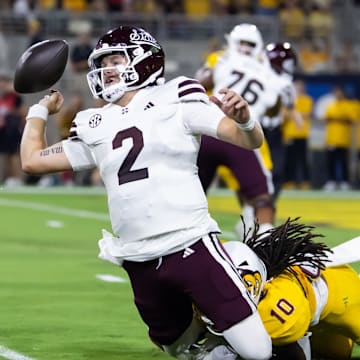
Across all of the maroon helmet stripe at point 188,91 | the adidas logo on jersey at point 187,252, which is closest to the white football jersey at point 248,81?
the maroon helmet stripe at point 188,91

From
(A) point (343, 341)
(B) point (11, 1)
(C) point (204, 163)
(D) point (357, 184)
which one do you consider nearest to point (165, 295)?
(A) point (343, 341)

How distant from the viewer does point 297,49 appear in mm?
21375

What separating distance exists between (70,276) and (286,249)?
3457 millimetres

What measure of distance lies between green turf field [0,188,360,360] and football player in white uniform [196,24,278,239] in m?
1.10

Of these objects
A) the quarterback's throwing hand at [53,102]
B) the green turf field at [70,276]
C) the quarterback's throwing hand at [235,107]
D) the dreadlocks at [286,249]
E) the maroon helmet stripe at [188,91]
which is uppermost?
the quarterback's throwing hand at [235,107]

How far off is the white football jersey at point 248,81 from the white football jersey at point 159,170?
488cm

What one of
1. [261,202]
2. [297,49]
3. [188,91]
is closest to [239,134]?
[188,91]

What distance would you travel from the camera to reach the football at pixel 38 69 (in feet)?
18.4

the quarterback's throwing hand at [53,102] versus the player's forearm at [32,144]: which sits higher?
the quarterback's throwing hand at [53,102]

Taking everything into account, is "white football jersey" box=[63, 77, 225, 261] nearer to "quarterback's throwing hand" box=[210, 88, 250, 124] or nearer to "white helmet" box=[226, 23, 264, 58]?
"quarterback's throwing hand" box=[210, 88, 250, 124]

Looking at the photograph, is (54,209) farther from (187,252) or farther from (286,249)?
(187,252)

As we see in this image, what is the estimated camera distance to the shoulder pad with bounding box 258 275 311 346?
5.20 metres

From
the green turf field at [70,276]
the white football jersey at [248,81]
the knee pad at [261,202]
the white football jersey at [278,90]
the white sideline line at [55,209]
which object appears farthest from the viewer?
the white sideline line at [55,209]

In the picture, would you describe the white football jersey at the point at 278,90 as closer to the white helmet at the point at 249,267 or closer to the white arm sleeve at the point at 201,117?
the white helmet at the point at 249,267
